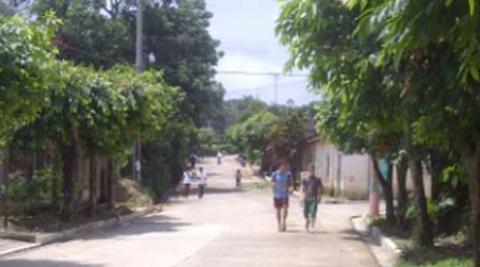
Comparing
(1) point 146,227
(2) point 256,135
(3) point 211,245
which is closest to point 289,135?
(2) point 256,135

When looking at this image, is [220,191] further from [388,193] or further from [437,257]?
[437,257]

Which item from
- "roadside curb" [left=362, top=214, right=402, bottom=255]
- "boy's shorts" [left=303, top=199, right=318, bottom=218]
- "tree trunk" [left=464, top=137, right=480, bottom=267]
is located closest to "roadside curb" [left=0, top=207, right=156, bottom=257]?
"boy's shorts" [left=303, top=199, right=318, bottom=218]

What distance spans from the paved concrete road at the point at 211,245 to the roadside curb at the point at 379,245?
0.24 meters

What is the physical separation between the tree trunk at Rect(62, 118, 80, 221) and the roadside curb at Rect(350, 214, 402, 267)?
7.56 m

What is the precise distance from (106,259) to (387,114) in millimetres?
6836

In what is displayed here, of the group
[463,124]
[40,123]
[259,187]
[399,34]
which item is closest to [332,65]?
[463,124]

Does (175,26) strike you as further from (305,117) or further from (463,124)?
(463,124)

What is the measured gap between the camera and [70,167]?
25.1m

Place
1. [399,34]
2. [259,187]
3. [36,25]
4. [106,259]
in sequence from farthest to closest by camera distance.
A: [259,187]
[106,259]
[36,25]
[399,34]

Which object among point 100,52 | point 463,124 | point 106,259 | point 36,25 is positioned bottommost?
point 106,259

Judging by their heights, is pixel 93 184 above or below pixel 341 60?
below

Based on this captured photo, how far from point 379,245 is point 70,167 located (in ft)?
29.8

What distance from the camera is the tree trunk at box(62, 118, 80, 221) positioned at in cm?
2427

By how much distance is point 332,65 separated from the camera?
11281 mm
